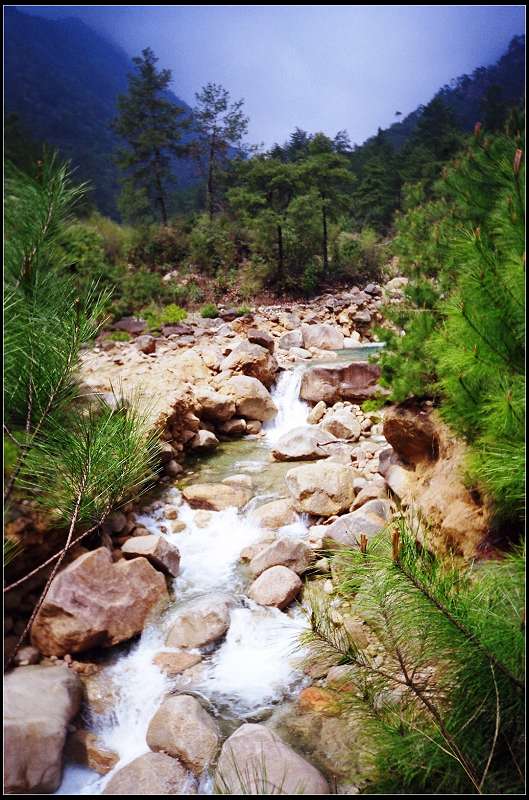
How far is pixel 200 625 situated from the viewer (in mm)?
2902

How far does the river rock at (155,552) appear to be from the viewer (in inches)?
133

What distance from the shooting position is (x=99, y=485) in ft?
4.84

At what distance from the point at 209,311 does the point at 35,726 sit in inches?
169

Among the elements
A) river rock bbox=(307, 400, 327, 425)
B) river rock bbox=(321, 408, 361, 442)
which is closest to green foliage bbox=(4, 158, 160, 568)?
river rock bbox=(321, 408, 361, 442)

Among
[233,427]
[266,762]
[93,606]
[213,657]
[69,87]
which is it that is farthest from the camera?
[233,427]

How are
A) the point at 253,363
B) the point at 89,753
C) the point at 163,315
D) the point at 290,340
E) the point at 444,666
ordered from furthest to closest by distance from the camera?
the point at 163,315, the point at 253,363, the point at 290,340, the point at 89,753, the point at 444,666

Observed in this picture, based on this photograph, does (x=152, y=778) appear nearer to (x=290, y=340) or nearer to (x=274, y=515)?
(x=274, y=515)

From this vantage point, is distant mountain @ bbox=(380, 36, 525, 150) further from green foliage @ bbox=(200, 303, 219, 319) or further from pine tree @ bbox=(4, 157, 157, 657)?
green foliage @ bbox=(200, 303, 219, 319)

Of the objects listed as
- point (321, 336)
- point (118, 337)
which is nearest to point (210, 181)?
point (321, 336)

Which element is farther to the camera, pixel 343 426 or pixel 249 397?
pixel 249 397

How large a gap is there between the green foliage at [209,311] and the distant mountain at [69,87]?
170 cm

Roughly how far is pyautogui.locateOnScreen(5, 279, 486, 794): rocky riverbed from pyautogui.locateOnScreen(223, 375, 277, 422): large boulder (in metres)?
0.17

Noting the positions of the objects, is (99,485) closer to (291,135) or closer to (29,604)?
(29,604)

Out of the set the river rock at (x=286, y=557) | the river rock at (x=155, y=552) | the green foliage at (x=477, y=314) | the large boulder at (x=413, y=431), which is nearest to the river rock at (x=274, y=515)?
the river rock at (x=286, y=557)
